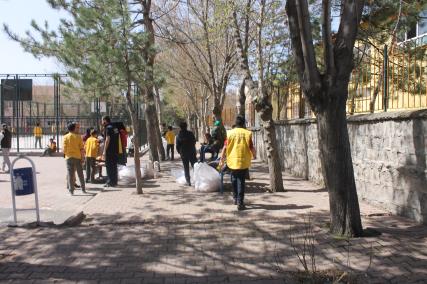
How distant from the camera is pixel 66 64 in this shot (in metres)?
11.0

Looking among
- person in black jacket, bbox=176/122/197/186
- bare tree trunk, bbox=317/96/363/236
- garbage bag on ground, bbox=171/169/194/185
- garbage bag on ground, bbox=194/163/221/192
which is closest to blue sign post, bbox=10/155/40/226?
garbage bag on ground, bbox=194/163/221/192

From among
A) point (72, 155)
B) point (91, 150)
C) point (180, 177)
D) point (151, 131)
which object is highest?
point (151, 131)

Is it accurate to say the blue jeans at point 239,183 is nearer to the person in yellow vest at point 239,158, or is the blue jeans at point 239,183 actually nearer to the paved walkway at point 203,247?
the person in yellow vest at point 239,158

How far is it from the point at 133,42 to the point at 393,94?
5559 millimetres

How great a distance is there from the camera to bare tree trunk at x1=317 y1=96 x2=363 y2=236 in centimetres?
640

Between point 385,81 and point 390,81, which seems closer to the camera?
point 385,81

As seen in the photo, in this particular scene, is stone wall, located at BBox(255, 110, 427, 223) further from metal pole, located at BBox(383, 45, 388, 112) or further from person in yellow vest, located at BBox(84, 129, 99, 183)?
person in yellow vest, located at BBox(84, 129, 99, 183)

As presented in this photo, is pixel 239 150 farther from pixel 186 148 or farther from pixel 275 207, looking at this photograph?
pixel 186 148

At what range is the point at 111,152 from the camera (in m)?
12.2

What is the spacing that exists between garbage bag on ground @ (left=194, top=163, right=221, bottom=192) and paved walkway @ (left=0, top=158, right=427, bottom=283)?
1.55 meters

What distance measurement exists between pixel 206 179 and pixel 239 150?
2.32 metres

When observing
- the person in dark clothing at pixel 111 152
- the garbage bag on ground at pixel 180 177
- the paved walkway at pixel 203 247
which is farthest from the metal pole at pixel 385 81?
the person in dark clothing at pixel 111 152

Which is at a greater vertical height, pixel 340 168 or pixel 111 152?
pixel 111 152

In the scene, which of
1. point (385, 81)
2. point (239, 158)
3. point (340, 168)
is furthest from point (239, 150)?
point (385, 81)
